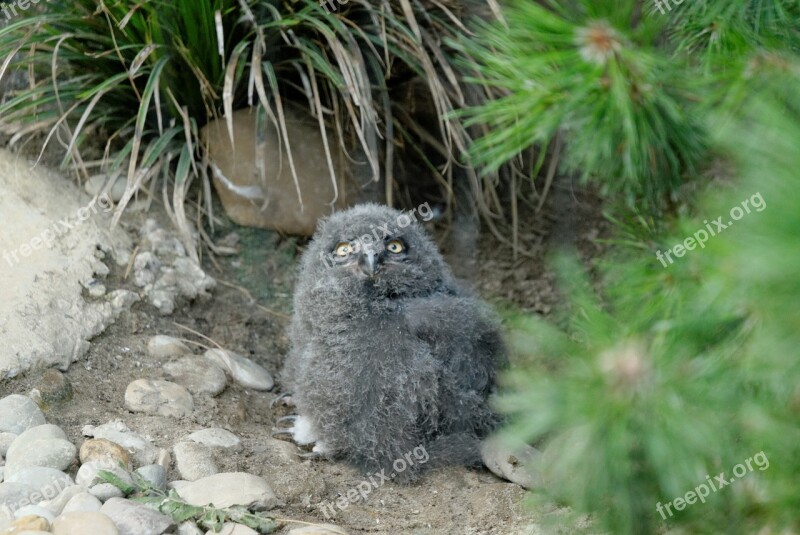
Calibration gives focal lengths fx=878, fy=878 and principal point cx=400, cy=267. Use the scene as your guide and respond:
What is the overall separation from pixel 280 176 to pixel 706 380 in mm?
3589

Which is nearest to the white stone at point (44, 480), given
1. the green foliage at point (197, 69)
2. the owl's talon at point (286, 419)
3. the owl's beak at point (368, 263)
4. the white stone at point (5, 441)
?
the white stone at point (5, 441)

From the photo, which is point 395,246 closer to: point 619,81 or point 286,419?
point 286,419

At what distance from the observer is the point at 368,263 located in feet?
12.3

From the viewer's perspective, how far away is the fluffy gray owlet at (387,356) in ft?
11.9

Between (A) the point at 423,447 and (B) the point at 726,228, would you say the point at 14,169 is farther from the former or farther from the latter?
(B) the point at 726,228

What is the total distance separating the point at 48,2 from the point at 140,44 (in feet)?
2.06

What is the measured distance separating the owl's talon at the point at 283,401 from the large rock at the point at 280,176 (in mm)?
1119

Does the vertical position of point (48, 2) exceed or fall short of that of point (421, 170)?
it exceeds it

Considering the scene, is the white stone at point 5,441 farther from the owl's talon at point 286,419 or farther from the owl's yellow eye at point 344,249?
the owl's yellow eye at point 344,249

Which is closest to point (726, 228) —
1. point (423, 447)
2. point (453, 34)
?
point (423, 447)

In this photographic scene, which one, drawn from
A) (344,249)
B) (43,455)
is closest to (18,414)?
(43,455)

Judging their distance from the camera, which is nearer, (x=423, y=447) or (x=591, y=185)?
(x=423, y=447)

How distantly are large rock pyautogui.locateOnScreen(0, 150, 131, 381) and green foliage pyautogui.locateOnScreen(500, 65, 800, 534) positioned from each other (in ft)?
8.91

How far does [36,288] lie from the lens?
414 cm
